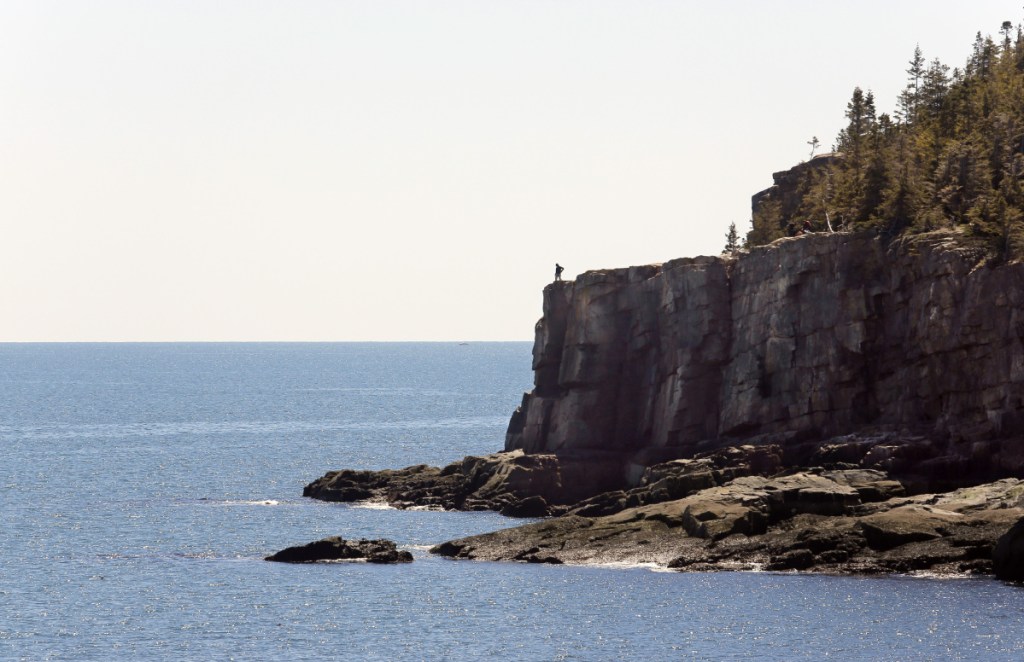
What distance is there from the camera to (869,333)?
10244cm

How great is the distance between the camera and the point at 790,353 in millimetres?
104312

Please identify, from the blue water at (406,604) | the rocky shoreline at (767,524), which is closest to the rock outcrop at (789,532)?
the rocky shoreline at (767,524)

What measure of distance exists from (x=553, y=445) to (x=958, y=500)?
36127 mm

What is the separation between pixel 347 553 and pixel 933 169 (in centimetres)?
5148

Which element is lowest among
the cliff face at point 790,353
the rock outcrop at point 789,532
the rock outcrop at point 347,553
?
the rock outcrop at point 347,553

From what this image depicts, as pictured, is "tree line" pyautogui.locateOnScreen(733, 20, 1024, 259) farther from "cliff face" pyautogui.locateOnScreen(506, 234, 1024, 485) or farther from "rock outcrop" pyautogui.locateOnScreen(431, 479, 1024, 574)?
"rock outcrop" pyautogui.locateOnScreen(431, 479, 1024, 574)

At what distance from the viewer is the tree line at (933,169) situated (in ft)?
342

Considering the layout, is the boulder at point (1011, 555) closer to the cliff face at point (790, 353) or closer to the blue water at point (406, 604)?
the blue water at point (406, 604)

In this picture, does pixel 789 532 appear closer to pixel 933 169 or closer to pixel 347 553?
pixel 347 553

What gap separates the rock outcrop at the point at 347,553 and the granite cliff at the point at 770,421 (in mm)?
3151

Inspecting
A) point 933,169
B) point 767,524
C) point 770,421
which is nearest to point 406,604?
point 767,524

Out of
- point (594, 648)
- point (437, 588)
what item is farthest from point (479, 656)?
point (437, 588)

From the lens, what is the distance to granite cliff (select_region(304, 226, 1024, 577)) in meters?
85.8

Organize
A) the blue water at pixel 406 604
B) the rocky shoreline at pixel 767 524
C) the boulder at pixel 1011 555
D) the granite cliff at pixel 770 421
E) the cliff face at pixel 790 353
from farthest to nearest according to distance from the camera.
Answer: the cliff face at pixel 790 353 < the granite cliff at pixel 770 421 < the rocky shoreline at pixel 767 524 < the boulder at pixel 1011 555 < the blue water at pixel 406 604
